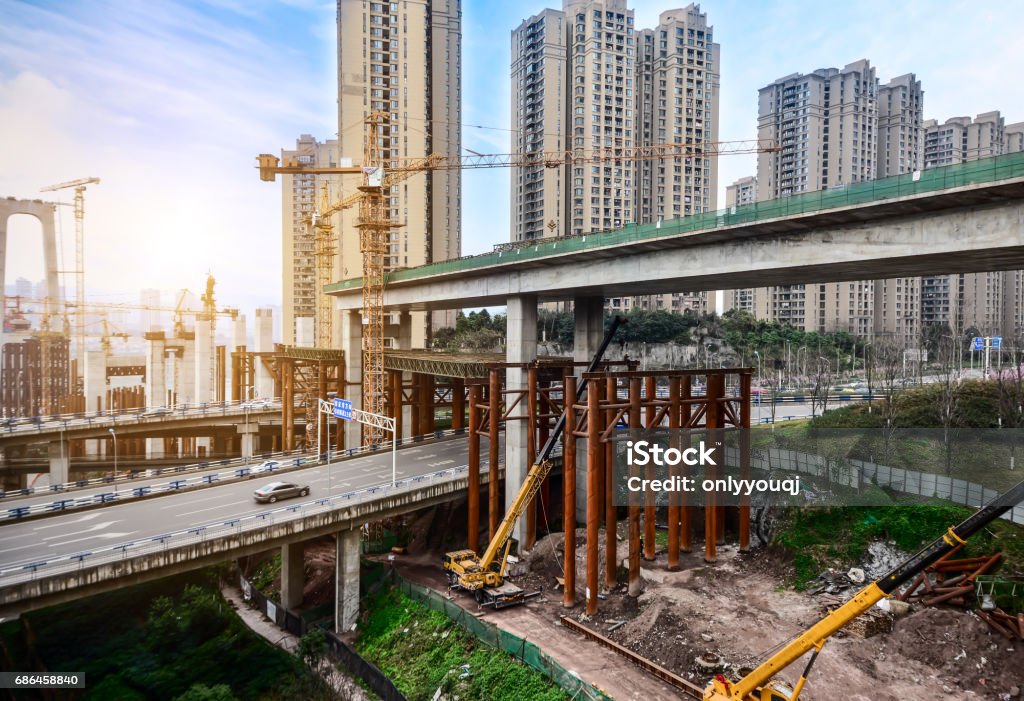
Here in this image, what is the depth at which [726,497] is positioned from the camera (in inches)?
1141

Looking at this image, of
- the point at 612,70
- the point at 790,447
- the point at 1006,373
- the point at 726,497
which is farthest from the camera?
the point at 612,70

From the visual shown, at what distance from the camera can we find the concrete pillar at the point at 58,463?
4256 centimetres

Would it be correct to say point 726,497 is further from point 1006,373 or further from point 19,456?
point 19,456

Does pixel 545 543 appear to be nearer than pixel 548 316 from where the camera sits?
Yes

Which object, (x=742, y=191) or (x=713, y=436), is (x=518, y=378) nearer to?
(x=713, y=436)

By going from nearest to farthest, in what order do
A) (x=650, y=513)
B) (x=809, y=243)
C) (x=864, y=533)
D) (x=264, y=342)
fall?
(x=809, y=243), (x=864, y=533), (x=650, y=513), (x=264, y=342)

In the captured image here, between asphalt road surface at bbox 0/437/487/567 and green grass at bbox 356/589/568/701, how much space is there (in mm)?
7169

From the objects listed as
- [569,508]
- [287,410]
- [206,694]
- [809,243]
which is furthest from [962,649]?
[287,410]

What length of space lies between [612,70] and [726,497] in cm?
7279

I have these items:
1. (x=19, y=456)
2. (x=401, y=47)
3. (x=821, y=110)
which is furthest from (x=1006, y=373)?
(x=19, y=456)

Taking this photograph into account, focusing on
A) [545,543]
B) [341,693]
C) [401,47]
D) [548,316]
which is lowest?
[341,693]

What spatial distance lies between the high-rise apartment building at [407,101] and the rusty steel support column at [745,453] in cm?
4660

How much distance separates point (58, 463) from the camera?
42906mm

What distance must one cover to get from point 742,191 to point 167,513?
407 ft
